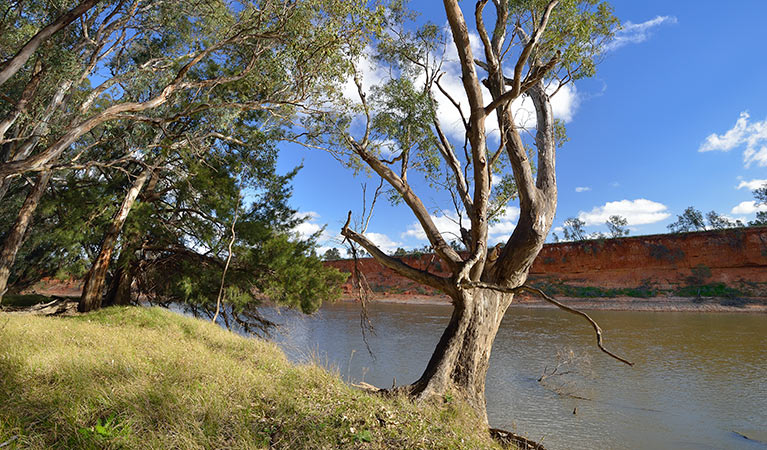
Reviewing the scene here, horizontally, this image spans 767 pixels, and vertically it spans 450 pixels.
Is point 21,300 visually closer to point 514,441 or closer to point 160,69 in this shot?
point 160,69

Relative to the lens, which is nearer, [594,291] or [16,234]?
[16,234]

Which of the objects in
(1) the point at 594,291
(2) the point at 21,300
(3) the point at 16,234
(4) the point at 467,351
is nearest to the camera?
(4) the point at 467,351

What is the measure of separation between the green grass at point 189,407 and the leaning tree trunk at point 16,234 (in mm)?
4025

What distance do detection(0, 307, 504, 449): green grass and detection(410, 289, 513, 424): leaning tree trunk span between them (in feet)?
1.03

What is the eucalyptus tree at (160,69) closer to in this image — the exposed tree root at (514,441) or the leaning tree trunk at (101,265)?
the leaning tree trunk at (101,265)

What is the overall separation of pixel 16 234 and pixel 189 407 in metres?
7.79

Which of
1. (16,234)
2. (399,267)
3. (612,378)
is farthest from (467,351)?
(16,234)

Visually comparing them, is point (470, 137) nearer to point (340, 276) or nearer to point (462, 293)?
point (462, 293)

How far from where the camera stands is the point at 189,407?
2.82 m

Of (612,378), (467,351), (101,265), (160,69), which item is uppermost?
(160,69)

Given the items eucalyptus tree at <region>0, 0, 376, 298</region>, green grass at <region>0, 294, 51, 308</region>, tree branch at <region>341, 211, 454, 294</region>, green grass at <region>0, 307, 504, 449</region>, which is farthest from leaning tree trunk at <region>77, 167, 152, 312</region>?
tree branch at <region>341, 211, 454, 294</region>

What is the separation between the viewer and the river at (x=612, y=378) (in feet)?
19.2

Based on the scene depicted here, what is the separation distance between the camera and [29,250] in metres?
9.38

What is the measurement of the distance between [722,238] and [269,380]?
35007 mm
